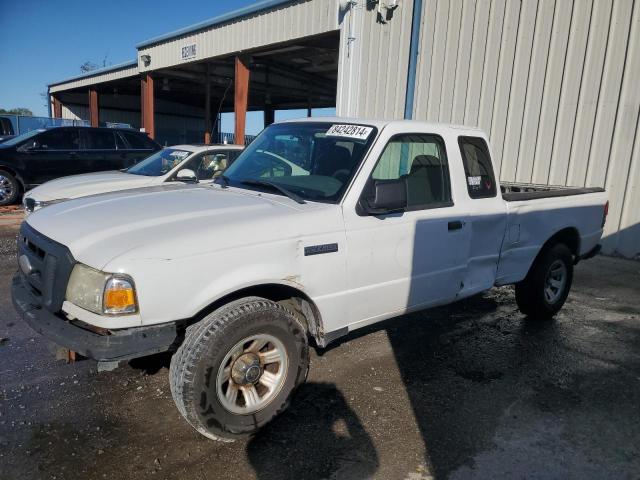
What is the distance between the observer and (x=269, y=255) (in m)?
2.72

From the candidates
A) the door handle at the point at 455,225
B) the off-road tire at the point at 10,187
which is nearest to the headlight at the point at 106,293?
the door handle at the point at 455,225

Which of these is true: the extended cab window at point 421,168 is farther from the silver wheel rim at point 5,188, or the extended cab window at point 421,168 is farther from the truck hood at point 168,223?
the silver wheel rim at point 5,188

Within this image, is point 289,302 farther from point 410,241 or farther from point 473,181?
point 473,181

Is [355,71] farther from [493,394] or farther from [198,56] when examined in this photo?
[493,394]

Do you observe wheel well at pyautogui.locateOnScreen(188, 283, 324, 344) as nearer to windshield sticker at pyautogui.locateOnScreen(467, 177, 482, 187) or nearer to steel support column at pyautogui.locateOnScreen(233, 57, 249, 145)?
windshield sticker at pyautogui.locateOnScreen(467, 177, 482, 187)

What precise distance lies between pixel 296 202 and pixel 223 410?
52.4 inches

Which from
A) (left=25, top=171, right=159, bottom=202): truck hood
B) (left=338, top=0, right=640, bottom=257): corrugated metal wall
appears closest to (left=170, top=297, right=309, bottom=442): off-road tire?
(left=25, top=171, right=159, bottom=202): truck hood

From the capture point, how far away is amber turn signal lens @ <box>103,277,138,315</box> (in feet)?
7.67

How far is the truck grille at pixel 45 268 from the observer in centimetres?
250

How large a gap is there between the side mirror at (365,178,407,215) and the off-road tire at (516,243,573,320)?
7.66 feet

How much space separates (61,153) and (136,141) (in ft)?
5.60

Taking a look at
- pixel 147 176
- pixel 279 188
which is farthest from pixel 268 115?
pixel 279 188

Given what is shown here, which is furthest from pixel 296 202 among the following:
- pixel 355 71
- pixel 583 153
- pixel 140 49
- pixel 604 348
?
pixel 140 49

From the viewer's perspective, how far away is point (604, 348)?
14.4 ft
